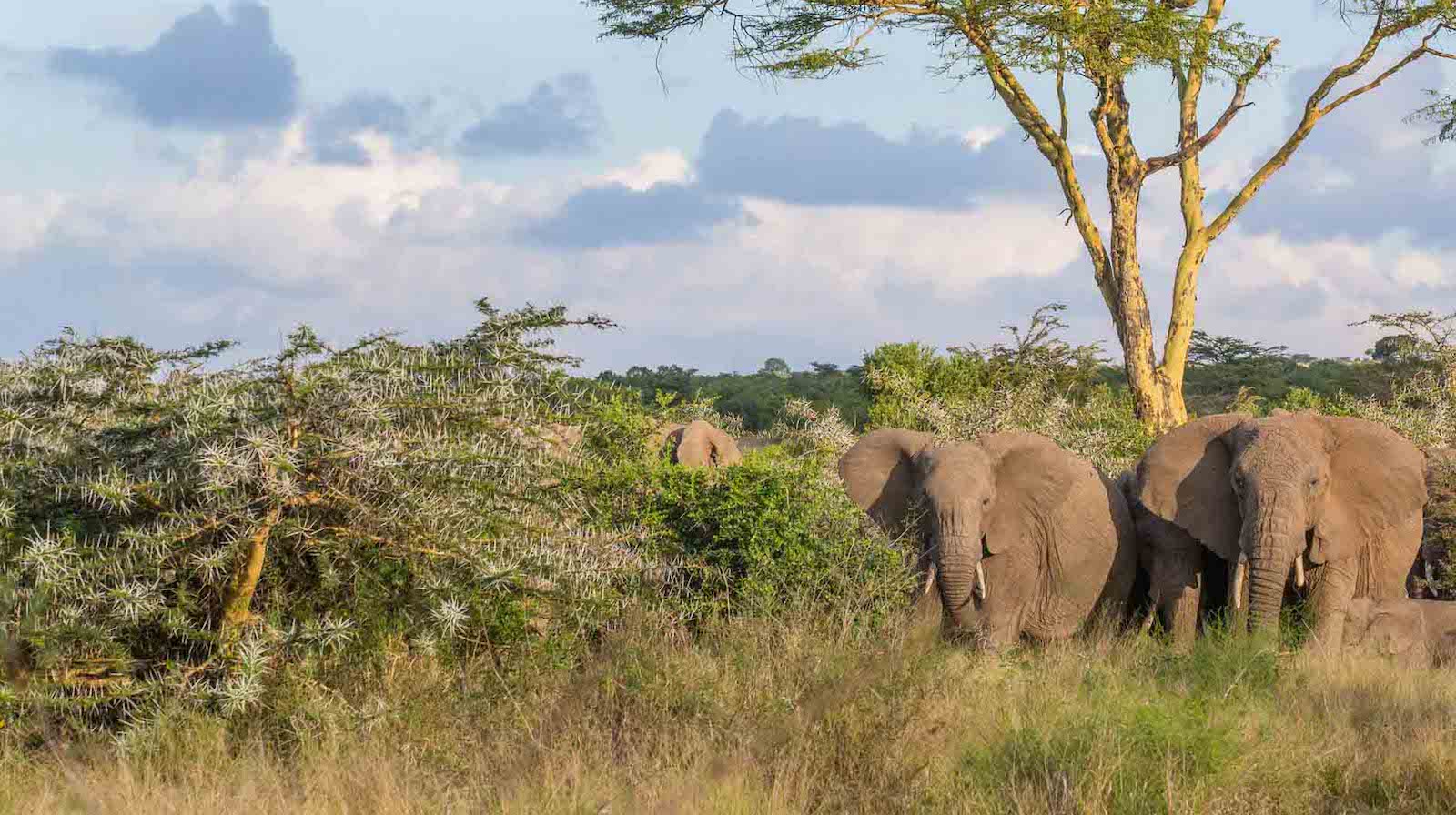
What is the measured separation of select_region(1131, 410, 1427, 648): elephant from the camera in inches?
408

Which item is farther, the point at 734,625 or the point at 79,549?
the point at 734,625

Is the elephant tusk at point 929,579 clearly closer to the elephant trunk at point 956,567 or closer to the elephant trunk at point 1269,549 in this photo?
the elephant trunk at point 956,567

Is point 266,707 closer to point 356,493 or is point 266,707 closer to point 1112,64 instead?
point 356,493

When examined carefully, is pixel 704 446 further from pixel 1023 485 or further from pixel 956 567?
pixel 956 567

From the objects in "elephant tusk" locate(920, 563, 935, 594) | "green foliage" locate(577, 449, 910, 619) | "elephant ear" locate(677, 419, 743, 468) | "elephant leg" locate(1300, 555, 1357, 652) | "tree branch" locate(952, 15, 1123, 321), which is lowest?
"elephant leg" locate(1300, 555, 1357, 652)

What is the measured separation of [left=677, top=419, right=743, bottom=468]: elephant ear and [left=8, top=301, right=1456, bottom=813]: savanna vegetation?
6872mm

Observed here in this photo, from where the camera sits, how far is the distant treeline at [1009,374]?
2159 centimetres

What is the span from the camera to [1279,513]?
406 inches

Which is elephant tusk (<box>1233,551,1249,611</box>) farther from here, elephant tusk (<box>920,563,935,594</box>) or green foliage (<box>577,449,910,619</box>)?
green foliage (<box>577,449,910,619</box>)

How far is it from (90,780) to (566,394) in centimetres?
304

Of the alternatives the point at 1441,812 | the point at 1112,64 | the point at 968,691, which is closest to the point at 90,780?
the point at 968,691

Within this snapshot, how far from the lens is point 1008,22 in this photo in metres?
20.8

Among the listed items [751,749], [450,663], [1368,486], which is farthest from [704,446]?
[751,749]

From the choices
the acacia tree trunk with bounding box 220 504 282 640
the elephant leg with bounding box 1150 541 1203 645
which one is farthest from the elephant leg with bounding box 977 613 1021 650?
Result: the acacia tree trunk with bounding box 220 504 282 640
